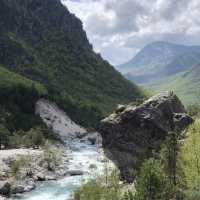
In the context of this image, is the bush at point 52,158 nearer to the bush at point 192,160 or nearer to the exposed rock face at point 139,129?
the exposed rock face at point 139,129

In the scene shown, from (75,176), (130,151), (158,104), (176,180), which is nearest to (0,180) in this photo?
(75,176)

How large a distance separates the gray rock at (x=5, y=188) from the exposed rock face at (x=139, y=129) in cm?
3074

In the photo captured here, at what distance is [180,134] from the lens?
376ft

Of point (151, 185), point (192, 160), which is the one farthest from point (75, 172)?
point (151, 185)

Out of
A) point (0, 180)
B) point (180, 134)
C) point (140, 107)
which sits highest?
point (140, 107)

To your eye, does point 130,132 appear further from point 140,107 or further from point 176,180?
point 176,180

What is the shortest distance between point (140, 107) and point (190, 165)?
1537 inches

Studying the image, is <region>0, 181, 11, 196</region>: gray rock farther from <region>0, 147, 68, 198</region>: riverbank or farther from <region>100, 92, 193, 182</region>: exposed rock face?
<region>100, 92, 193, 182</region>: exposed rock face

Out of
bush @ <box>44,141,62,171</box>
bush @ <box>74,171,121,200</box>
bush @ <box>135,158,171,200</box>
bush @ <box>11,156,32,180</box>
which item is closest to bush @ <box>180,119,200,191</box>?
bush @ <box>135,158,171,200</box>

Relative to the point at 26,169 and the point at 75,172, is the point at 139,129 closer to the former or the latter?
the point at 75,172

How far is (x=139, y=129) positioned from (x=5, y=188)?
42.4 metres

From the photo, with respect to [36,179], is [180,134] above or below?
above

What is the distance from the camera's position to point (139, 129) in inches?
5123

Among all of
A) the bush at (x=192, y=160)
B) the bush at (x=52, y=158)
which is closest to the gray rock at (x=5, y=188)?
the bush at (x=52, y=158)
